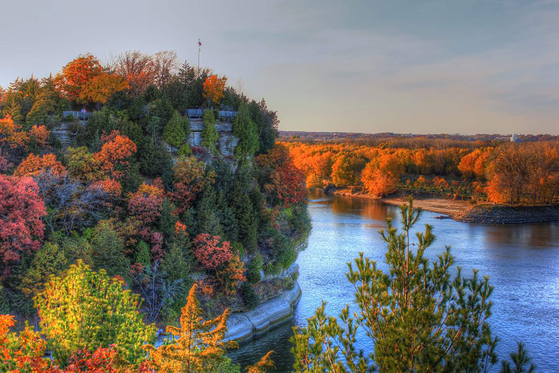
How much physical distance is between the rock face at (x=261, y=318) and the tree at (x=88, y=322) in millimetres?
8986

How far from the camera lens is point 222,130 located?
35094 millimetres

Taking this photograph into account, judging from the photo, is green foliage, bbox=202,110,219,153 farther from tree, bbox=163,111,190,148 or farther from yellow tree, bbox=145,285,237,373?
yellow tree, bbox=145,285,237,373

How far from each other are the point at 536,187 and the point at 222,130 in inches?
2137

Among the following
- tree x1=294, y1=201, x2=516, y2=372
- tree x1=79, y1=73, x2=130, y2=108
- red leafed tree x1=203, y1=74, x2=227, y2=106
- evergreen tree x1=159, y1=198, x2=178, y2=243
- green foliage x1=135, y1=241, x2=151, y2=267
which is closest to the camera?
tree x1=294, y1=201, x2=516, y2=372

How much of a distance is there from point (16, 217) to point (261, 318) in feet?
44.9

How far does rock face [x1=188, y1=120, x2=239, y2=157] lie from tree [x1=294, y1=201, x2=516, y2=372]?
2621 centimetres

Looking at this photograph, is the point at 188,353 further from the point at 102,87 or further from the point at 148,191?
the point at 102,87

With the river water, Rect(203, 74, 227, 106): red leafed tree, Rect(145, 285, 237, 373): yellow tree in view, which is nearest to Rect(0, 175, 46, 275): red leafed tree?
the river water

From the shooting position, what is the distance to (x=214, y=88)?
36656mm

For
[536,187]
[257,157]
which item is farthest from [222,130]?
[536,187]

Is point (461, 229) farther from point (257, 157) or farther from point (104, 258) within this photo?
point (104, 258)

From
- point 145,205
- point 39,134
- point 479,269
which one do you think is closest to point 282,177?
point 145,205

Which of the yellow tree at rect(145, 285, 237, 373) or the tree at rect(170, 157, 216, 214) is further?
the tree at rect(170, 157, 216, 214)

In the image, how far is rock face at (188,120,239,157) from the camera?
33.8m
